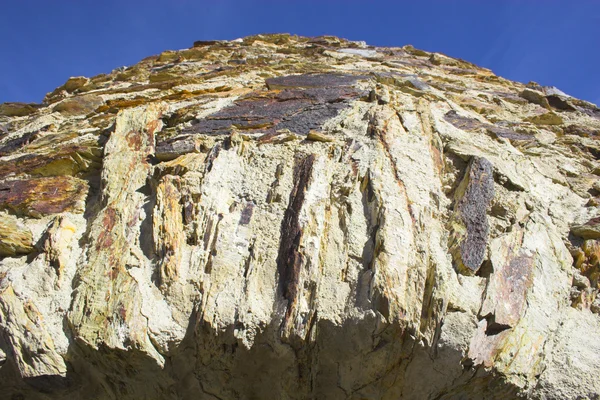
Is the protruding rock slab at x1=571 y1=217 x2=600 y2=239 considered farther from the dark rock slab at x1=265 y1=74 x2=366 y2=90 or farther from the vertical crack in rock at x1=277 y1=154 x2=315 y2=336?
the dark rock slab at x1=265 y1=74 x2=366 y2=90

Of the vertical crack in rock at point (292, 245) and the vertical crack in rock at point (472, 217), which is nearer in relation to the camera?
the vertical crack in rock at point (292, 245)

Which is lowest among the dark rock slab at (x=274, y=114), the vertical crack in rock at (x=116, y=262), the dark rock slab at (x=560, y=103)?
the vertical crack in rock at (x=116, y=262)

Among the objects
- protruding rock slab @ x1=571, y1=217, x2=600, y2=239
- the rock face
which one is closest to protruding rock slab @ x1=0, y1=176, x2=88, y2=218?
the rock face

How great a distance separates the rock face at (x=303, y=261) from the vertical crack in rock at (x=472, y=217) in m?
0.02

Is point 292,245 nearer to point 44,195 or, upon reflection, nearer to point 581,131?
point 44,195

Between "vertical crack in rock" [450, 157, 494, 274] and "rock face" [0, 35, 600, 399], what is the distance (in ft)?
0.06

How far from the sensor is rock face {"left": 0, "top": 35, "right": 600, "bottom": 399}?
4.25m

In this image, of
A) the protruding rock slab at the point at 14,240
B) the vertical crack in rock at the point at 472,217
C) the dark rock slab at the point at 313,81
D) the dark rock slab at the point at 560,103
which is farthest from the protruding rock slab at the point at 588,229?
the protruding rock slab at the point at 14,240

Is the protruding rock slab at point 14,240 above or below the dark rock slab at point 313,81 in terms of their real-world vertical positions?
below

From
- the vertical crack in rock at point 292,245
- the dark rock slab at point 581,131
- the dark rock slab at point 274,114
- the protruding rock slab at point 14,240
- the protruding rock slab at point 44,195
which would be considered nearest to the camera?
the vertical crack in rock at point 292,245

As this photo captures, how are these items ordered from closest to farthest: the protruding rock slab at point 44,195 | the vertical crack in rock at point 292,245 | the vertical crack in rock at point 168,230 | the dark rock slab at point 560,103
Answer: the vertical crack in rock at point 292,245 < the vertical crack in rock at point 168,230 < the protruding rock slab at point 44,195 < the dark rock slab at point 560,103

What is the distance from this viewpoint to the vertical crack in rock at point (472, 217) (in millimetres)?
4707

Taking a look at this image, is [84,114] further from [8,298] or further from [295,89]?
[8,298]

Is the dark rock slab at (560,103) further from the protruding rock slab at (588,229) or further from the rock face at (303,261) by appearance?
the protruding rock slab at (588,229)
